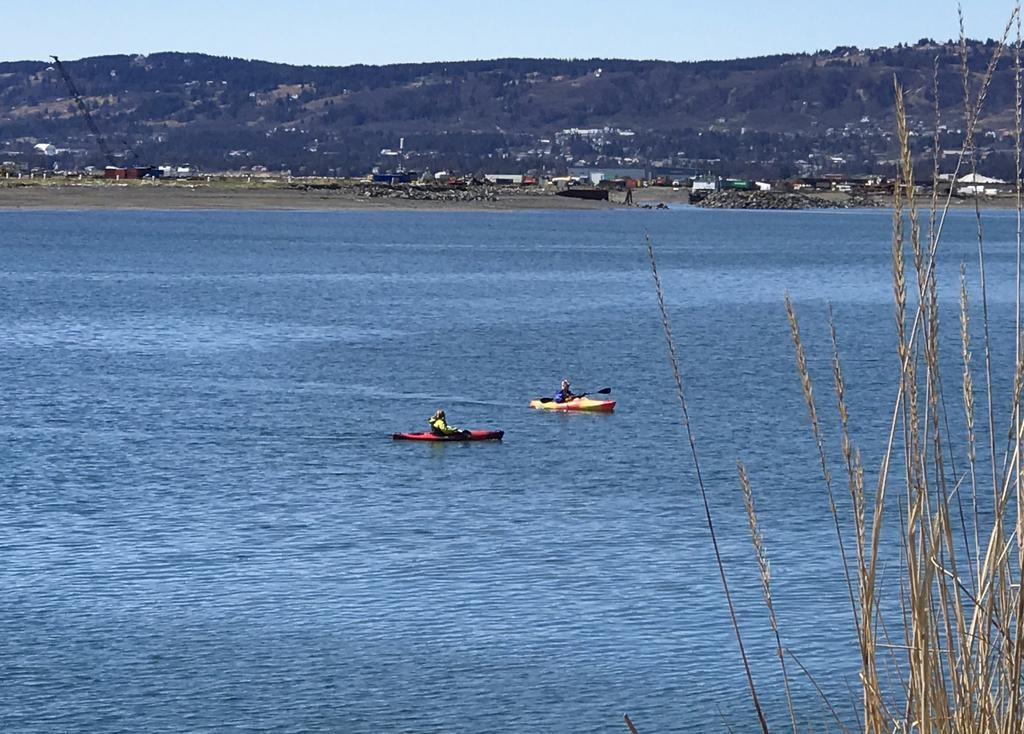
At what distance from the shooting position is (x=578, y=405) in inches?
1721

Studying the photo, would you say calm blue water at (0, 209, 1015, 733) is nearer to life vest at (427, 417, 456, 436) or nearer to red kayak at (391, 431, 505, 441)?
red kayak at (391, 431, 505, 441)

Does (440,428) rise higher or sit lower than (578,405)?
higher

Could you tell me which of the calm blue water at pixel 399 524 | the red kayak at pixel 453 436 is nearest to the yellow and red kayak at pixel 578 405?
the calm blue water at pixel 399 524

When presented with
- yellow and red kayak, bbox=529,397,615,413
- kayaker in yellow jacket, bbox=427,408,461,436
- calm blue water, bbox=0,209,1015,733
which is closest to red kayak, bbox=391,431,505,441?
kayaker in yellow jacket, bbox=427,408,461,436

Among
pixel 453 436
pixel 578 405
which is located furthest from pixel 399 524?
pixel 578 405

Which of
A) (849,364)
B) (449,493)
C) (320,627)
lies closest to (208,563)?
(320,627)

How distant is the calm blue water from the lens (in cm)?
2020

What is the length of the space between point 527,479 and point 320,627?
487 inches

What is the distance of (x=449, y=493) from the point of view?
32.8 meters

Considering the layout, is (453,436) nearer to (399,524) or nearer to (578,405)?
Result: (578,405)

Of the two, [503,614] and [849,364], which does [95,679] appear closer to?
[503,614]

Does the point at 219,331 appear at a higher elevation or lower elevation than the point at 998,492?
lower

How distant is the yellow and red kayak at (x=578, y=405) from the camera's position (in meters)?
43.9

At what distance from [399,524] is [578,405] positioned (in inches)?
591
